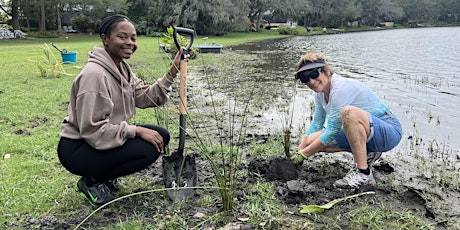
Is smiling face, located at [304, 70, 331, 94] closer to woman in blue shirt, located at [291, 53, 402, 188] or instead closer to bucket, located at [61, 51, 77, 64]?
woman in blue shirt, located at [291, 53, 402, 188]

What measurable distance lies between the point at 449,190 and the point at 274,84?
23.4 ft

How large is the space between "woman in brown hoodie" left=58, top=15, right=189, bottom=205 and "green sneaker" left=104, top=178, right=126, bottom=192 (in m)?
0.02

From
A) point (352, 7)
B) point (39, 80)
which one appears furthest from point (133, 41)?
point (352, 7)

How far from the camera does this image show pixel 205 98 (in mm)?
8273

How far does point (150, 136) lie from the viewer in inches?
115

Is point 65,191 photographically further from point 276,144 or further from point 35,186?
point 276,144

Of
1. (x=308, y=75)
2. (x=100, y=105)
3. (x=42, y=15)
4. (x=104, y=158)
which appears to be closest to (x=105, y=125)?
(x=100, y=105)

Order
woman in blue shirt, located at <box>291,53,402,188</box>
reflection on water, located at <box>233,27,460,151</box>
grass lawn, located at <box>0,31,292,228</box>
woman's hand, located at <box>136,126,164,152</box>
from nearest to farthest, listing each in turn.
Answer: woman's hand, located at <box>136,126,164,152</box>, grass lawn, located at <box>0,31,292,228</box>, woman in blue shirt, located at <box>291,53,402,188</box>, reflection on water, located at <box>233,27,460,151</box>

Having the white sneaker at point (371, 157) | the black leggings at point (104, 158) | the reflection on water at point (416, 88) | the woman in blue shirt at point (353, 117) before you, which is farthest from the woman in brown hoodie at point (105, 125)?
the reflection on water at point (416, 88)

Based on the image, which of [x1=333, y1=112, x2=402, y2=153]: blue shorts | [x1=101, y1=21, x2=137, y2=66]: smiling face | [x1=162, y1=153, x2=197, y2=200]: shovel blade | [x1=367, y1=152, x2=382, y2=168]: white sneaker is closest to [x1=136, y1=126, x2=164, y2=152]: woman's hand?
[x1=162, y1=153, x2=197, y2=200]: shovel blade

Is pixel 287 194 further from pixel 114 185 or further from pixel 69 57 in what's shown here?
pixel 69 57

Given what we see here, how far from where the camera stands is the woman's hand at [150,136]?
2895mm

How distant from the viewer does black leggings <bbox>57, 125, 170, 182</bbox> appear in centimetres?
277

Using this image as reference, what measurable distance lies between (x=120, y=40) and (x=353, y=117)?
1950mm
